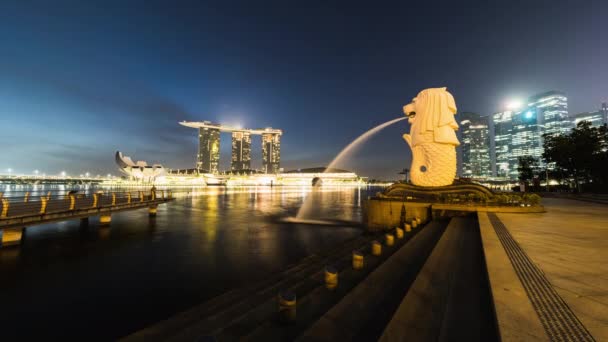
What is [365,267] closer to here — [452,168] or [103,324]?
[103,324]

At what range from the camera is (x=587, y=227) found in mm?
10555

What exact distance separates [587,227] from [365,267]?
1072cm

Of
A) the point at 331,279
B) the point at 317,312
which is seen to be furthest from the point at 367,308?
the point at 331,279

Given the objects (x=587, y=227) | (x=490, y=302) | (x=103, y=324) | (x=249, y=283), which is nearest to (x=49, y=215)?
(x=103, y=324)

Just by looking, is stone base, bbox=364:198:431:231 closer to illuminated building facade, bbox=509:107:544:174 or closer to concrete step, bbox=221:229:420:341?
concrete step, bbox=221:229:420:341

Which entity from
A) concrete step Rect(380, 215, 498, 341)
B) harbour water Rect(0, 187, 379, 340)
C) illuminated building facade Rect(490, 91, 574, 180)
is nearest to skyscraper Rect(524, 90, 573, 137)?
illuminated building facade Rect(490, 91, 574, 180)

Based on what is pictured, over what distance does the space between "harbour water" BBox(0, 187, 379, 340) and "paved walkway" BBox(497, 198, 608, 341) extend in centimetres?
945

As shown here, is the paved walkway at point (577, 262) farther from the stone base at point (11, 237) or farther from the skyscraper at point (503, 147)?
the skyscraper at point (503, 147)

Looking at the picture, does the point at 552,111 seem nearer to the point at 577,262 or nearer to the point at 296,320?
the point at 577,262

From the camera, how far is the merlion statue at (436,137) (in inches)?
997

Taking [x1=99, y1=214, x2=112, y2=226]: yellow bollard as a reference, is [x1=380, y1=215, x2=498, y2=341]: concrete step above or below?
above

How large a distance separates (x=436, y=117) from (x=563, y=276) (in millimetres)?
23431

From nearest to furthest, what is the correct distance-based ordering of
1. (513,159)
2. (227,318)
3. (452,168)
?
1. (227,318)
2. (452,168)
3. (513,159)

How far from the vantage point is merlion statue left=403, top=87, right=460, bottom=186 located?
2533cm
